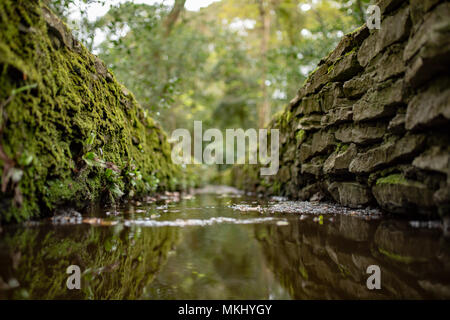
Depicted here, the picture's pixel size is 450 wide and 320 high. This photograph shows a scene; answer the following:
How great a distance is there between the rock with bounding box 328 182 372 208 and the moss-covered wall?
3.62 m

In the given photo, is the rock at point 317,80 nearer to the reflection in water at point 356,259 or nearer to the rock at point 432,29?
the rock at point 432,29

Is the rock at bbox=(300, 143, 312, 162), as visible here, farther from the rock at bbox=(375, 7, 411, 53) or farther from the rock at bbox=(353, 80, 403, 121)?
the rock at bbox=(375, 7, 411, 53)

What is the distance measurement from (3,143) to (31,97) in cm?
61

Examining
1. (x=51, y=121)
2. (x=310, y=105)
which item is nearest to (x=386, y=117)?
(x=310, y=105)

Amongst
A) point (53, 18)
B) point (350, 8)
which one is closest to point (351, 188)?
point (53, 18)

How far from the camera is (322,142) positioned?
5449 millimetres

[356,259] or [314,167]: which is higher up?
[314,167]

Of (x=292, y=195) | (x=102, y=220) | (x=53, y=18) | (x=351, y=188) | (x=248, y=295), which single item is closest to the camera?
(x=248, y=295)

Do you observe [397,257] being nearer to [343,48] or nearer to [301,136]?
[343,48]

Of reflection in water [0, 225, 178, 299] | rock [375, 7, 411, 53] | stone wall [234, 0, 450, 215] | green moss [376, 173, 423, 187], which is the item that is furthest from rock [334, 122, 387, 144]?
reflection in water [0, 225, 178, 299]

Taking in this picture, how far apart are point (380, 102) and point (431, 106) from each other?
104cm

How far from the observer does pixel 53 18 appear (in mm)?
3582
